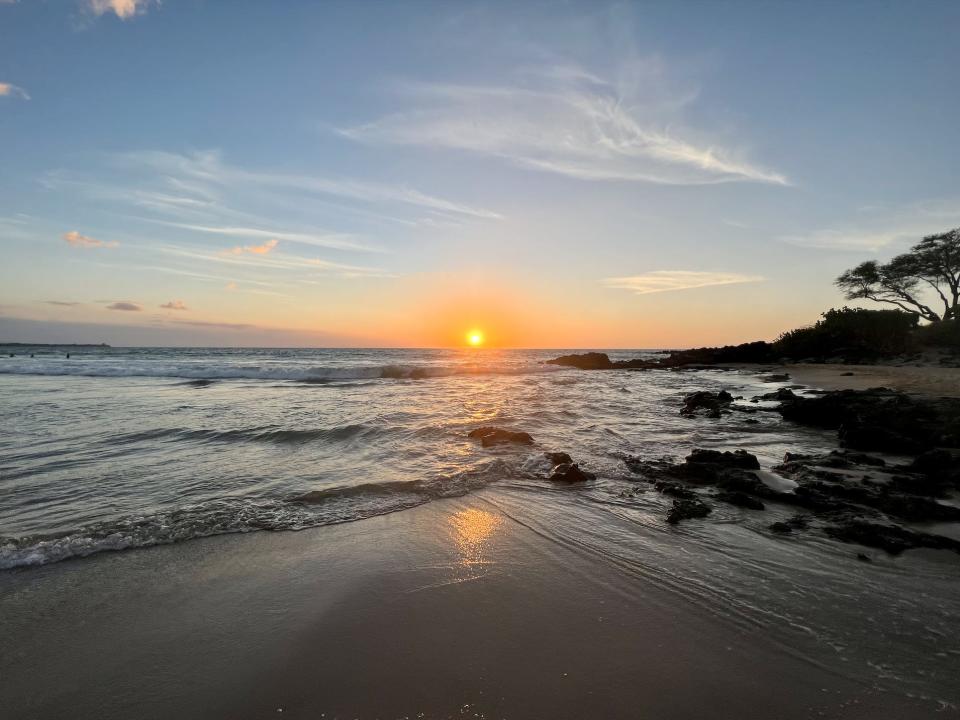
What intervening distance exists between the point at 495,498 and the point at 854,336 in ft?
140

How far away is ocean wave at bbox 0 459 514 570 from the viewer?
422 cm

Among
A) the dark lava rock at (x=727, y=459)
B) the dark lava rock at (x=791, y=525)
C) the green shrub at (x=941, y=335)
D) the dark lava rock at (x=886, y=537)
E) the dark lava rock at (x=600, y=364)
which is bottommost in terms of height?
the dark lava rock at (x=791, y=525)

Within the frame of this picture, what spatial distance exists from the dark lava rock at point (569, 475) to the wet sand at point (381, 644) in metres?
2.55

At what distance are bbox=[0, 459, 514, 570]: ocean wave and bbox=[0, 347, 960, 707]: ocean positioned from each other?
0.03 meters

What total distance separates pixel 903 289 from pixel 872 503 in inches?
1719

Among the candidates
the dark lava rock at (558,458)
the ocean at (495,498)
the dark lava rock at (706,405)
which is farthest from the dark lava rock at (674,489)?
the dark lava rock at (706,405)

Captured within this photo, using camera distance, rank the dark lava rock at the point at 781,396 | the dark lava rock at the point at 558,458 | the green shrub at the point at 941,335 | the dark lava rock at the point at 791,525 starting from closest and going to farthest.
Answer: the dark lava rock at the point at 791,525 < the dark lava rock at the point at 558,458 < the dark lava rock at the point at 781,396 < the green shrub at the point at 941,335

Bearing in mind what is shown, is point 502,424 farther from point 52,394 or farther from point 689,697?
point 52,394

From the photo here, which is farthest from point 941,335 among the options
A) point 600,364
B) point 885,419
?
point 885,419

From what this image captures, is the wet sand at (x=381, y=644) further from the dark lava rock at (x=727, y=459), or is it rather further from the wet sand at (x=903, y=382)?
the wet sand at (x=903, y=382)

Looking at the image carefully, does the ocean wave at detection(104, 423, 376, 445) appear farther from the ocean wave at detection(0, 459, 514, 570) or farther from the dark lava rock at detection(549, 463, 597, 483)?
the dark lava rock at detection(549, 463, 597, 483)

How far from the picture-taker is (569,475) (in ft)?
22.1

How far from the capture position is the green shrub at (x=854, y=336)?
108 ft

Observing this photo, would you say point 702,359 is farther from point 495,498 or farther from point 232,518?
point 232,518
